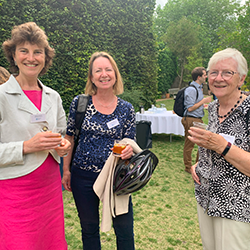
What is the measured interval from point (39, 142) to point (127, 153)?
709 millimetres

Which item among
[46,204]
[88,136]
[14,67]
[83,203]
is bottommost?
[83,203]

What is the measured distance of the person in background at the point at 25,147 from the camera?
1.38 meters

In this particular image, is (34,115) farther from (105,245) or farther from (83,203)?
(105,245)

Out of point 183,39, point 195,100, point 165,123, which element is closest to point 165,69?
point 183,39

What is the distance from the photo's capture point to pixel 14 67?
156cm

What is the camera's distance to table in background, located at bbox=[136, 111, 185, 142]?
6930mm

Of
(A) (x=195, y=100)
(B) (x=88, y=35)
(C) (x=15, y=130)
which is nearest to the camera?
(C) (x=15, y=130)

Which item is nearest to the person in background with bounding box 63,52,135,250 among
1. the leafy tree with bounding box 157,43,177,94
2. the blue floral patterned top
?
the blue floral patterned top

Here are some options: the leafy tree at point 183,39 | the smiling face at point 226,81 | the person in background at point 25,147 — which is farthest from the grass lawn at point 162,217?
the leafy tree at point 183,39

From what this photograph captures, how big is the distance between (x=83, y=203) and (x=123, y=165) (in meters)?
0.53

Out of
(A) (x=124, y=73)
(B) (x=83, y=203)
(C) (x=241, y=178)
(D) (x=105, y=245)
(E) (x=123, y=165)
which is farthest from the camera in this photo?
(A) (x=124, y=73)

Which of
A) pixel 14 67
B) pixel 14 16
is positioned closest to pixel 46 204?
pixel 14 67

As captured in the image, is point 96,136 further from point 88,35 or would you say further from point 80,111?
point 88,35

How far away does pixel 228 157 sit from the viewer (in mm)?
1304
